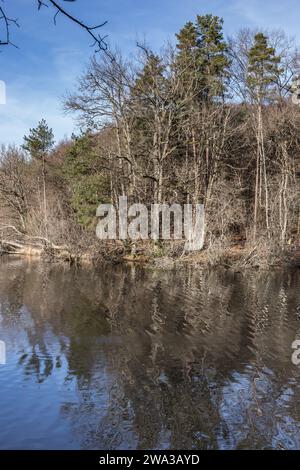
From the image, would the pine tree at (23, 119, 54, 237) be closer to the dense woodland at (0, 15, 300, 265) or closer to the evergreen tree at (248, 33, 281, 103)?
the dense woodland at (0, 15, 300, 265)

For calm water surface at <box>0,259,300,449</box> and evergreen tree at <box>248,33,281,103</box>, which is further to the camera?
evergreen tree at <box>248,33,281,103</box>

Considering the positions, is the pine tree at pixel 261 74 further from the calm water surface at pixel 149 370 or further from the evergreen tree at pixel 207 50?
the calm water surface at pixel 149 370

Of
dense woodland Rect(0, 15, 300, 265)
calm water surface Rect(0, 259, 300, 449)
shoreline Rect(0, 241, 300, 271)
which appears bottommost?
calm water surface Rect(0, 259, 300, 449)

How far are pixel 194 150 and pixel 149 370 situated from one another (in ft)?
66.6

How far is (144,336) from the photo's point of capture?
11242 mm

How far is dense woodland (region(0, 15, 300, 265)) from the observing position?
24.2 metres

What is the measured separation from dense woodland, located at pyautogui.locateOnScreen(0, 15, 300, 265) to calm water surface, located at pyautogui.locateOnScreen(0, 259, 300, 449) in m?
9.02

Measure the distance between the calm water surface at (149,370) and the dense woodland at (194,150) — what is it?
9024mm

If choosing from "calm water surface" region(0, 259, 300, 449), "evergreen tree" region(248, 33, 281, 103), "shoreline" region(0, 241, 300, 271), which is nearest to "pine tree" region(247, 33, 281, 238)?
"evergreen tree" region(248, 33, 281, 103)

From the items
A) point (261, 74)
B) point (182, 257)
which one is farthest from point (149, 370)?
point (261, 74)

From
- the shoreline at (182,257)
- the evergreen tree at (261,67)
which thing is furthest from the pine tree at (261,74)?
the shoreline at (182,257)

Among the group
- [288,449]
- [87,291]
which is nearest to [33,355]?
[288,449]

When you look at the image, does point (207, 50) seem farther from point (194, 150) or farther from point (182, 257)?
point (182, 257)

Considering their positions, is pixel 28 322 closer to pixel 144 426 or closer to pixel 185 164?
pixel 144 426
